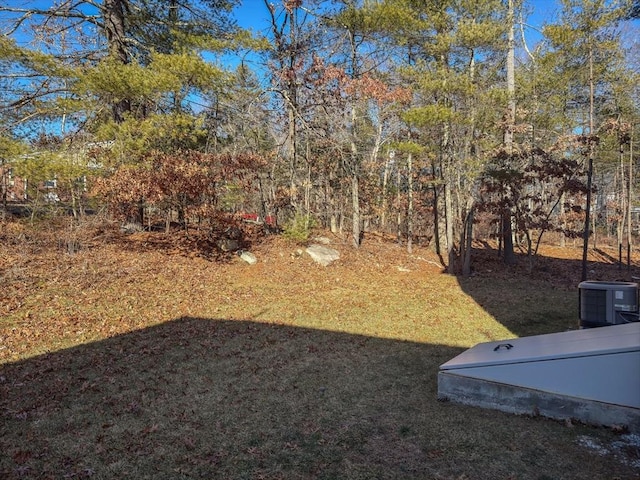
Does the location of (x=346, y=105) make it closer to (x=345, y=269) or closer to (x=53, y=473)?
(x=345, y=269)

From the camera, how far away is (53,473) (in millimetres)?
2582

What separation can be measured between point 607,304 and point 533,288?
16.3 feet

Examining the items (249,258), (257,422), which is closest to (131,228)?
(249,258)

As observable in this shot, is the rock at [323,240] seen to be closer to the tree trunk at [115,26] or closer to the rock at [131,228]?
the rock at [131,228]

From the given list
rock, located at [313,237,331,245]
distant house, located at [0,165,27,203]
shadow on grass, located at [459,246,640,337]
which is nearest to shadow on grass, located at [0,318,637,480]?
shadow on grass, located at [459,246,640,337]

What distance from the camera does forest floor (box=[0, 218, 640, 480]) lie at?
268cm

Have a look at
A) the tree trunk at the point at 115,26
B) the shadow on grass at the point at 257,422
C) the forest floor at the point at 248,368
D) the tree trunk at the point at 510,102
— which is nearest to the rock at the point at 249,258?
the forest floor at the point at 248,368

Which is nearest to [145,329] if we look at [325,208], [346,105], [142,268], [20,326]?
[20,326]

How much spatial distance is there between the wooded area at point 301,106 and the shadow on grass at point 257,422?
4721mm

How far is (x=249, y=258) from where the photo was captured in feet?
33.5

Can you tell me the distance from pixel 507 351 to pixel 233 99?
9073mm

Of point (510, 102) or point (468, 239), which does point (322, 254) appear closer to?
point (468, 239)

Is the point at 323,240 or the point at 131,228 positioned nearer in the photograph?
the point at 131,228

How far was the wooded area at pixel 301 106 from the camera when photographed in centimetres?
802
